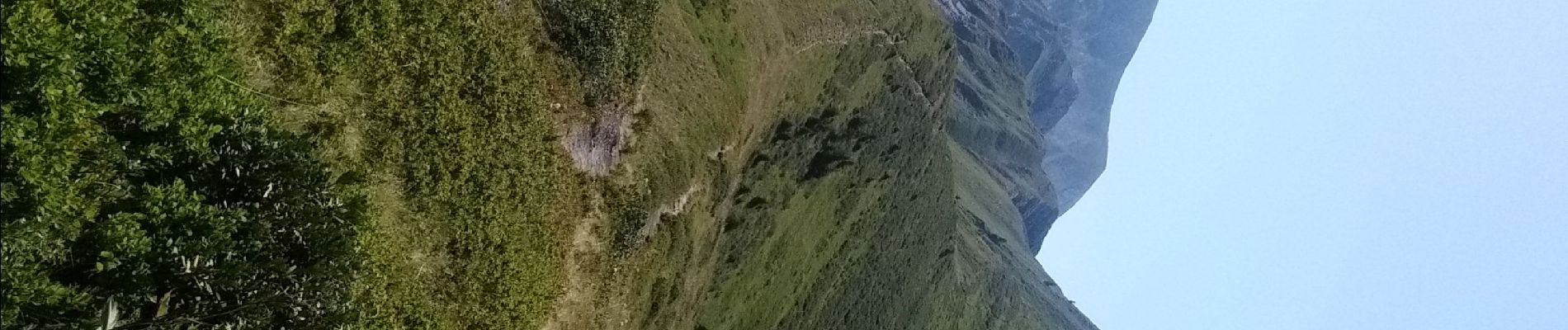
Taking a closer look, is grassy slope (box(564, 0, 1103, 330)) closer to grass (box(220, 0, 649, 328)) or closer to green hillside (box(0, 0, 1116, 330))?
green hillside (box(0, 0, 1116, 330))

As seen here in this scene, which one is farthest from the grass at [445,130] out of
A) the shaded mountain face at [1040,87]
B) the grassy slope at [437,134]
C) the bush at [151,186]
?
the shaded mountain face at [1040,87]

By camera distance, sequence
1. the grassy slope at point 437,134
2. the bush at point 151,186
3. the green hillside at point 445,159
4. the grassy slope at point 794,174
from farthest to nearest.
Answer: the grassy slope at point 794,174, the grassy slope at point 437,134, the green hillside at point 445,159, the bush at point 151,186

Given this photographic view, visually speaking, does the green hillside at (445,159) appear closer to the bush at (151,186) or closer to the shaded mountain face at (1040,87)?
the bush at (151,186)

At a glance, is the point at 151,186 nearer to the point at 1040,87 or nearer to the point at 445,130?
the point at 445,130

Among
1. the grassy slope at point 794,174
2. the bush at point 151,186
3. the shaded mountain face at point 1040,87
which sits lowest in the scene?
the bush at point 151,186

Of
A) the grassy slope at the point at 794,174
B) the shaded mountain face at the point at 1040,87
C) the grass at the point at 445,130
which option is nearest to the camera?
the grass at the point at 445,130

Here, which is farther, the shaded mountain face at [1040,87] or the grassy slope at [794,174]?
the shaded mountain face at [1040,87]

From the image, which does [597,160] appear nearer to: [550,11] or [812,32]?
[550,11]

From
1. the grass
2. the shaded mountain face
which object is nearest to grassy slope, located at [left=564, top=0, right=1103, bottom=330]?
the grass
